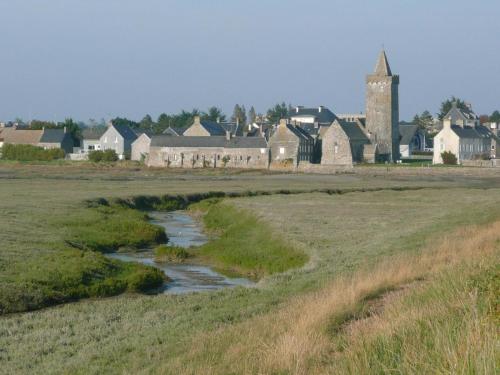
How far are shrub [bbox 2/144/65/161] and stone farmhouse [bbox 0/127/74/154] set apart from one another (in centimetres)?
939

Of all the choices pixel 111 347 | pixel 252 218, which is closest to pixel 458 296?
pixel 111 347

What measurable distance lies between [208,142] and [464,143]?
107 ft

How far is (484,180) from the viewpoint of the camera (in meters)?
96.6

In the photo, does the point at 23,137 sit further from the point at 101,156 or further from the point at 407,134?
the point at 407,134

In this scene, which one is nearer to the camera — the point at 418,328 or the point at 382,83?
the point at 418,328

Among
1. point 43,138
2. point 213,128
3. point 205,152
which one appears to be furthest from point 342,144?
point 43,138

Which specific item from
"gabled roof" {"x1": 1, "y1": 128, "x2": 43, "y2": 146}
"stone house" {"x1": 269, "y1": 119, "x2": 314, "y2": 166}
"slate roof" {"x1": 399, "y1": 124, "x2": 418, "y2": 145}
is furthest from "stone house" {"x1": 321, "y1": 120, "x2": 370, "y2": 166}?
"gabled roof" {"x1": 1, "y1": 128, "x2": 43, "y2": 146}

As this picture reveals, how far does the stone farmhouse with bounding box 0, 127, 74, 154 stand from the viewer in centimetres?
14212

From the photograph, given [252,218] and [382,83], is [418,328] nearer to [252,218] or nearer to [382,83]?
[252,218]

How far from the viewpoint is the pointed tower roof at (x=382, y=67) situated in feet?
397

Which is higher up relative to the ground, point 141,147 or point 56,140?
point 56,140

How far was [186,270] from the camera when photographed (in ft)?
104

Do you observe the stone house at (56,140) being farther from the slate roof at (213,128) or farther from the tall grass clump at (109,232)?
the tall grass clump at (109,232)

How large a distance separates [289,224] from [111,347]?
23.9 meters
